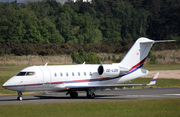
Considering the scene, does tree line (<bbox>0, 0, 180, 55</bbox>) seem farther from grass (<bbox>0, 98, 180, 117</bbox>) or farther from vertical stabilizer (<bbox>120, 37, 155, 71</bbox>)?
grass (<bbox>0, 98, 180, 117</bbox>)

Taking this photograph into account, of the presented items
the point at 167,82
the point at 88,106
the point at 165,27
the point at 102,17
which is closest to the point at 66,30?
the point at 102,17

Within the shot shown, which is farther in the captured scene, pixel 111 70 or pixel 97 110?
pixel 111 70

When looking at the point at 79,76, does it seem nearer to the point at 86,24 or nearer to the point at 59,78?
the point at 59,78

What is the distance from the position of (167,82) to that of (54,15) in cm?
8729

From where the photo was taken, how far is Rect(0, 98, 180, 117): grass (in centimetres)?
1596

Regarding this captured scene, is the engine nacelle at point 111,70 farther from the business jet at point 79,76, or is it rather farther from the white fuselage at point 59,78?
the white fuselage at point 59,78

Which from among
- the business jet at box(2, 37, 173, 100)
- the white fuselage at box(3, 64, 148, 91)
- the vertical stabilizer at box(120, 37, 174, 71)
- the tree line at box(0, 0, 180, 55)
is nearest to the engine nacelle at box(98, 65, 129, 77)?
the business jet at box(2, 37, 173, 100)

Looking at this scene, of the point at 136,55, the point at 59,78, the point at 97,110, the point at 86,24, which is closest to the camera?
the point at 97,110

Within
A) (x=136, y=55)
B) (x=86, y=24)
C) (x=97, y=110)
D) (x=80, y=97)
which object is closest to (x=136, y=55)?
(x=136, y=55)

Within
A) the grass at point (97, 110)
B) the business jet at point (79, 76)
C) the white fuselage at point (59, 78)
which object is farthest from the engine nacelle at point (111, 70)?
the grass at point (97, 110)

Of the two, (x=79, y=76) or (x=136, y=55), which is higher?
(x=136, y=55)

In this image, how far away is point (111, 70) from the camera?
1032 inches

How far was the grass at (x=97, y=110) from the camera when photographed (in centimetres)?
1596

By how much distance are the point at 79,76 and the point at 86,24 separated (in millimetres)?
86716
